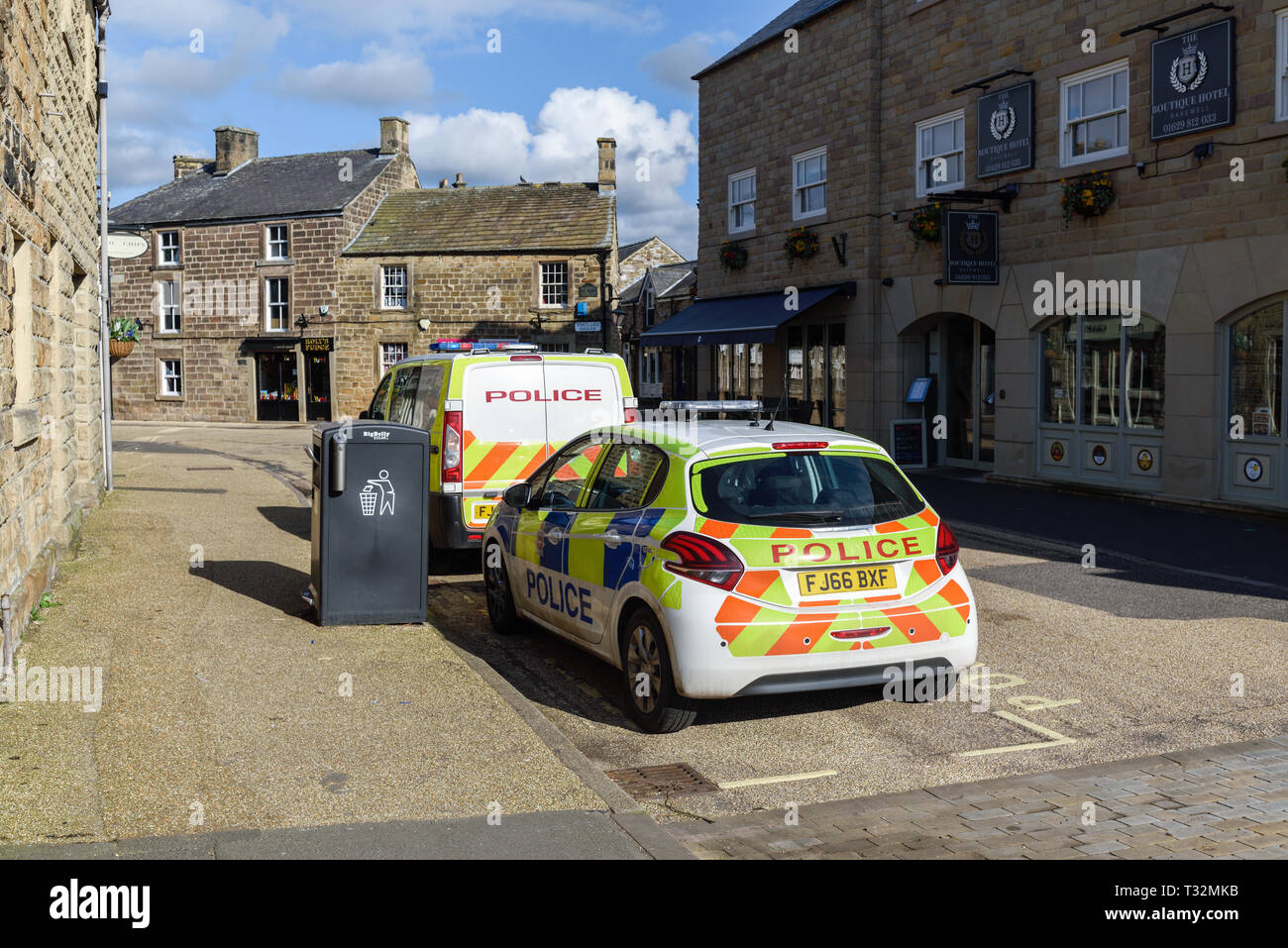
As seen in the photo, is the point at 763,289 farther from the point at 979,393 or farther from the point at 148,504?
the point at 148,504

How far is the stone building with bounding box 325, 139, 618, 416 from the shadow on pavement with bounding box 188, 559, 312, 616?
2943 centimetres

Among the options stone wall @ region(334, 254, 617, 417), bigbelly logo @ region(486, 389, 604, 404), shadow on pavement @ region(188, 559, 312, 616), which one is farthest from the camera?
stone wall @ region(334, 254, 617, 417)

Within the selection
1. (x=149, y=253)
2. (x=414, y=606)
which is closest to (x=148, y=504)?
(x=414, y=606)

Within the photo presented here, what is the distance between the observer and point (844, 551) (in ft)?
21.0

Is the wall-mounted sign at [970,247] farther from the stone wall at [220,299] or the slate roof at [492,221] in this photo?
the stone wall at [220,299]

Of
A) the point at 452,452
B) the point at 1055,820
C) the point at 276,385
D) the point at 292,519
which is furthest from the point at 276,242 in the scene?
the point at 1055,820

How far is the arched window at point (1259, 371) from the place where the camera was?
46.3 ft

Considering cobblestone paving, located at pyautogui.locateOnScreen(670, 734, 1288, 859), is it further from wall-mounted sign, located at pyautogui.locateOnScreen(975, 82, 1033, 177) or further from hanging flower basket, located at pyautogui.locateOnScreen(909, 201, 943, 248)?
hanging flower basket, located at pyautogui.locateOnScreen(909, 201, 943, 248)

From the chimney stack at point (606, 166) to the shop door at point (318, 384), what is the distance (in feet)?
37.1

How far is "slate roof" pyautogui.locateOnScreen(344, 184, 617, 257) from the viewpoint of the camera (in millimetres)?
41406

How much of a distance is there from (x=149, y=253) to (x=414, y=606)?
40419mm

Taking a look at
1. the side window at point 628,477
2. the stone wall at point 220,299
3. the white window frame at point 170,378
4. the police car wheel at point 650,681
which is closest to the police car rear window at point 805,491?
the side window at point 628,477

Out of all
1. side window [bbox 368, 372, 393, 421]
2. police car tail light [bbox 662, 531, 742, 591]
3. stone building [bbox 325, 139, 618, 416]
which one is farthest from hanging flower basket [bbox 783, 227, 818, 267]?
stone building [bbox 325, 139, 618, 416]
